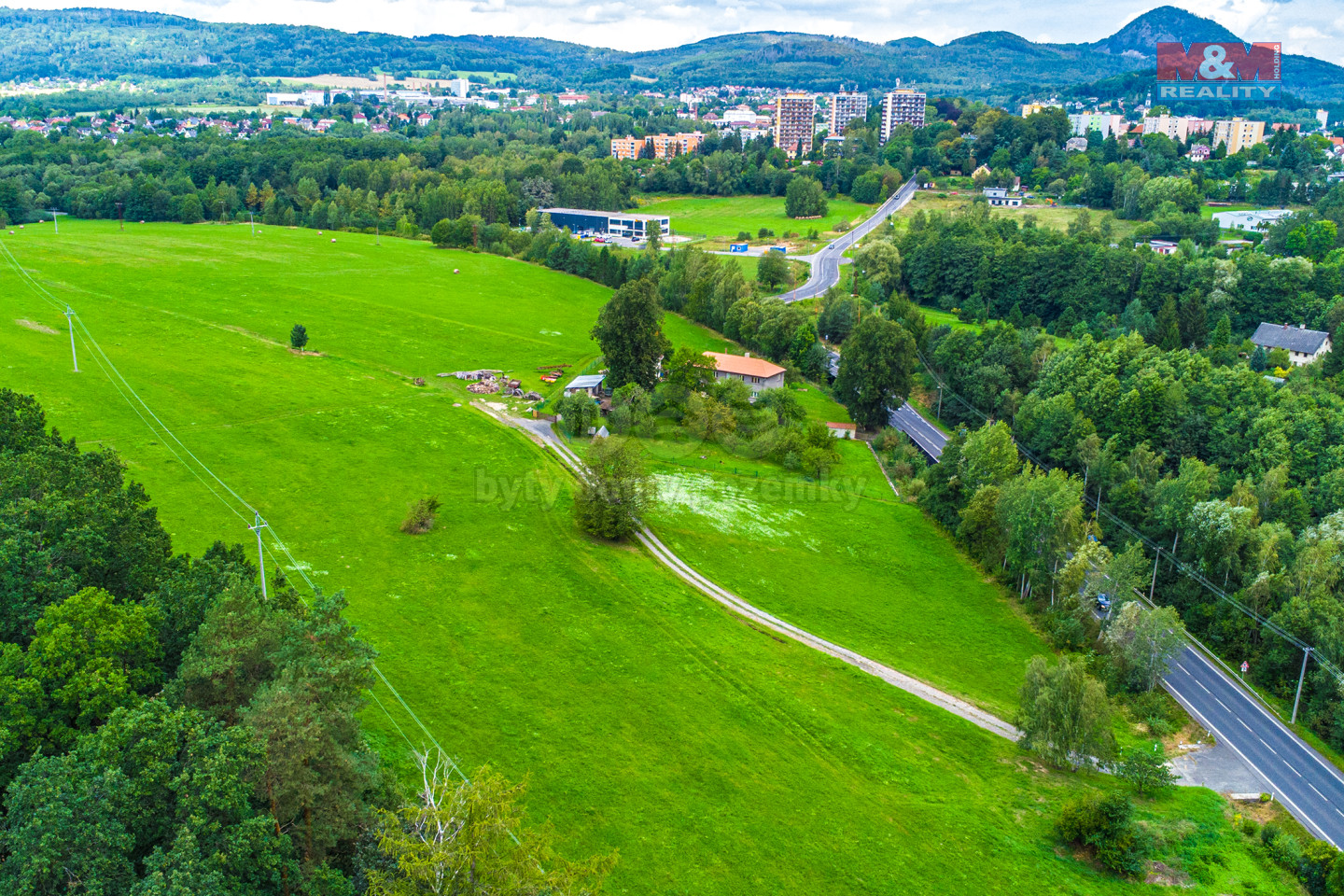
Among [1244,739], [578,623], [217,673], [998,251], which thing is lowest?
[1244,739]

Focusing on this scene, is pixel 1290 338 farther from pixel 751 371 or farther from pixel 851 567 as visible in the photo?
pixel 851 567

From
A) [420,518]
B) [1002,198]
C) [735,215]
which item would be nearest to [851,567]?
[420,518]

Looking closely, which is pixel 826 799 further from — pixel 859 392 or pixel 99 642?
pixel 859 392

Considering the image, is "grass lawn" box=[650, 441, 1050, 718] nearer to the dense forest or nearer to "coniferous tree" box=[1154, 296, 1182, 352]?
the dense forest

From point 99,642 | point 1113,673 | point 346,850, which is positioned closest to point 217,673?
point 99,642

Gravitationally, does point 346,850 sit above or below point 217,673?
below

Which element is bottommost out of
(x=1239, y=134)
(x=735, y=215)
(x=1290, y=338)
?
(x=1290, y=338)

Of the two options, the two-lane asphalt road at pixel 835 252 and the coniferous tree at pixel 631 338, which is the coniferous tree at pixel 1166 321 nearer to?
the two-lane asphalt road at pixel 835 252
